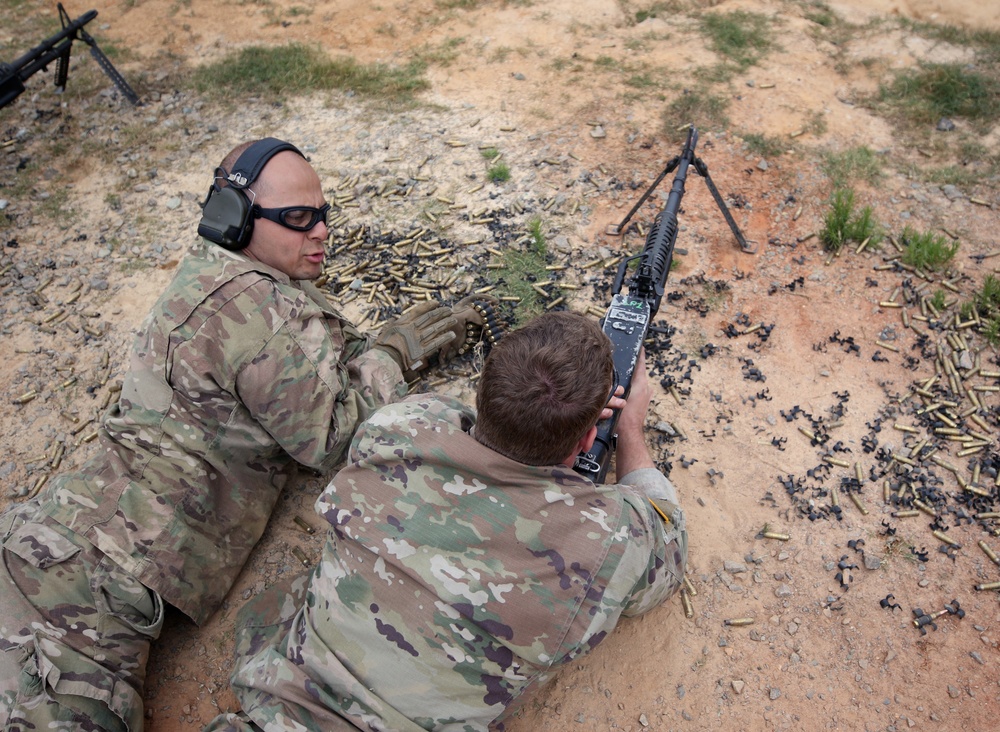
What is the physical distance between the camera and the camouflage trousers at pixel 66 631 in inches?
138

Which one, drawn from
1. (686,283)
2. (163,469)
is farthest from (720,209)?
(163,469)

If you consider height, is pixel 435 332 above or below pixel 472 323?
above

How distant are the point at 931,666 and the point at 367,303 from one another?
509 cm

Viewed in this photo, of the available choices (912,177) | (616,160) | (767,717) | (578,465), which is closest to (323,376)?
(578,465)

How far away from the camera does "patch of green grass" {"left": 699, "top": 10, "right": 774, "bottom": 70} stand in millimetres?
8969

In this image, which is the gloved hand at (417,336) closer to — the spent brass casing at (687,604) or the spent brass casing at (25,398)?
the spent brass casing at (687,604)

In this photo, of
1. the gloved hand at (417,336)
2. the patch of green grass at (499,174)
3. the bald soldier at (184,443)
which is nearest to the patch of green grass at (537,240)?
the patch of green grass at (499,174)

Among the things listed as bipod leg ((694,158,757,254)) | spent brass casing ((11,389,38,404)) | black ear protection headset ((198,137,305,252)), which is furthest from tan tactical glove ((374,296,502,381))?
spent brass casing ((11,389,38,404))

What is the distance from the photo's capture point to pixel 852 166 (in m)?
7.34

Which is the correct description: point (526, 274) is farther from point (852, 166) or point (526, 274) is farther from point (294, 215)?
point (852, 166)

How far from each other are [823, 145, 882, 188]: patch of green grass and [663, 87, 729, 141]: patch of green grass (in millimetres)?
1256

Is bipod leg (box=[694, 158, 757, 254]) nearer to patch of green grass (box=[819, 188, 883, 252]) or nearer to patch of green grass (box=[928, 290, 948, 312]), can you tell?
patch of green grass (box=[819, 188, 883, 252])

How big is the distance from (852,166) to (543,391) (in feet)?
20.1

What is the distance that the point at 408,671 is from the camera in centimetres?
292
